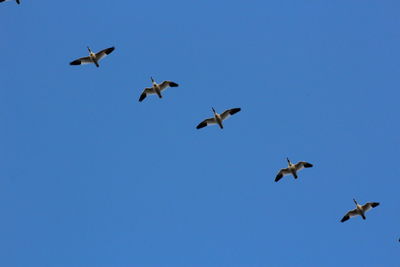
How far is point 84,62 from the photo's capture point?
55.8 m

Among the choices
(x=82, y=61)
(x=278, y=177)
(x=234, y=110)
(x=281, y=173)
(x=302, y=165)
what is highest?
(x=82, y=61)

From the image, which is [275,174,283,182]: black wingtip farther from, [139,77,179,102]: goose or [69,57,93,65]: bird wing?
[69,57,93,65]: bird wing

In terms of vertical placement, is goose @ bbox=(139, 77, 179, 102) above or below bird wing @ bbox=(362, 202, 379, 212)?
above

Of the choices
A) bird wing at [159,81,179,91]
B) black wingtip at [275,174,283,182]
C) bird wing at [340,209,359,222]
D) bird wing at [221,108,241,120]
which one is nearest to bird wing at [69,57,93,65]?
bird wing at [159,81,179,91]

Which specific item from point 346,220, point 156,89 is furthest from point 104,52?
point 346,220

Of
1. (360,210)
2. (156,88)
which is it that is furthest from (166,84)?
(360,210)

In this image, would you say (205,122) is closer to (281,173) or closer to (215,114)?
(215,114)

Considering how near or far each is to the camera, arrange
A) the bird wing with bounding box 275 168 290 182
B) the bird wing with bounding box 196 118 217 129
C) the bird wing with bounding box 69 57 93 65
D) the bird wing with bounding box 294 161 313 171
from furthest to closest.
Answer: the bird wing with bounding box 275 168 290 182 → the bird wing with bounding box 294 161 313 171 → the bird wing with bounding box 196 118 217 129 → the bird wing with bounding box 69 57 93 65

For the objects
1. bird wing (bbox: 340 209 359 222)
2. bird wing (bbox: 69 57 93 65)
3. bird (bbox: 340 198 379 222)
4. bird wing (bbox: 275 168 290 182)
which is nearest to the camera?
bird wing (bbox: 69 57 93 65)

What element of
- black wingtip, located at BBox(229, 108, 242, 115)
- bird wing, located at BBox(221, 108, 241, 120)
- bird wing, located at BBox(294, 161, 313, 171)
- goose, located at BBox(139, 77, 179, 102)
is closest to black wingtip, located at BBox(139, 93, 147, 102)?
goose, located at BBox(139, 77, 179, 102)

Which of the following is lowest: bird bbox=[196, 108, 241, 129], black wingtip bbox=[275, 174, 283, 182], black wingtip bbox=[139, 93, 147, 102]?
black wingtip bbox=[275, 174, 283, 182]

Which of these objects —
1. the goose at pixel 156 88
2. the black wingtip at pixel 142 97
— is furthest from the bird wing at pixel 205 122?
the black wingtip at pixel 142 97

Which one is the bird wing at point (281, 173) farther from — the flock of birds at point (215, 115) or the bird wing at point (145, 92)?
the bird wing at point (145, 92)

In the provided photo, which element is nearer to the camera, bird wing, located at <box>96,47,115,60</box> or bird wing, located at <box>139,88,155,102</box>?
bird wing, located at <box>96,47,115,60</box>
